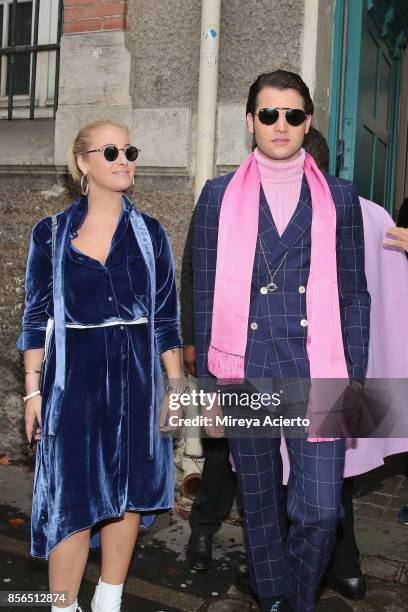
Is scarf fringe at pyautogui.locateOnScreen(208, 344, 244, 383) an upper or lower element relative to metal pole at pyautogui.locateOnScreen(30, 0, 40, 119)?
lower

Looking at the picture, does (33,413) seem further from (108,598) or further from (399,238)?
(399,238)

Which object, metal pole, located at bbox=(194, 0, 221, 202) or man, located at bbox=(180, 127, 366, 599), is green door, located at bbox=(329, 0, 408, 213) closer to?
metal pole, located at bbox=(194, 0, 221, 202)

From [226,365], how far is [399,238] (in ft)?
3.53

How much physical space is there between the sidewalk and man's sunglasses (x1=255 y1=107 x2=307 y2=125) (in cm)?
208

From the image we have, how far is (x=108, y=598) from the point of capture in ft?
9.08

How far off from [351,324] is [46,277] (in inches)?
45.7

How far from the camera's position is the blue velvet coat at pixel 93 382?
2.66 metres

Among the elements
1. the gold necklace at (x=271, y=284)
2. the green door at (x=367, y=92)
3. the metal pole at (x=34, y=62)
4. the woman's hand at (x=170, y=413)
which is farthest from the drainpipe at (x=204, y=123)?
the gold necklace at (x=271, y=284)

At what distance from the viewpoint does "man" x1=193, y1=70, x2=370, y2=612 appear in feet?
8.63

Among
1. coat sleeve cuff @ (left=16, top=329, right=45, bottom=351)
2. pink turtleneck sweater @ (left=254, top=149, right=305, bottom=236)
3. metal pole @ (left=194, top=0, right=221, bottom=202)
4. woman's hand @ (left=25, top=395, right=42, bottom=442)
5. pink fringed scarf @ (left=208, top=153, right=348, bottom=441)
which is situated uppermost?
metal pole @ (left=194, top=0, right=221, bottom=202)

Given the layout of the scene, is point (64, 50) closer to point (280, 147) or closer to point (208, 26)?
point (208, 26)

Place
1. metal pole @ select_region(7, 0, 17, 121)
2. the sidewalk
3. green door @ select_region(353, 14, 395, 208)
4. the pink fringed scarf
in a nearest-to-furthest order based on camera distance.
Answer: the pink fringed scarf, the sidewalk, green door @ select_region(353, 14, 395, 208), metal pole @ select_region(7, 0, 17, 121)

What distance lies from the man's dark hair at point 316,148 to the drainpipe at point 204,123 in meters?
1.36

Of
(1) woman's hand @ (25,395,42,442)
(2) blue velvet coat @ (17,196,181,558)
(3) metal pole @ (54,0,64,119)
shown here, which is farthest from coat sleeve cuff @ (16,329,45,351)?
(3) metal pole @ (54,0,64,119)
